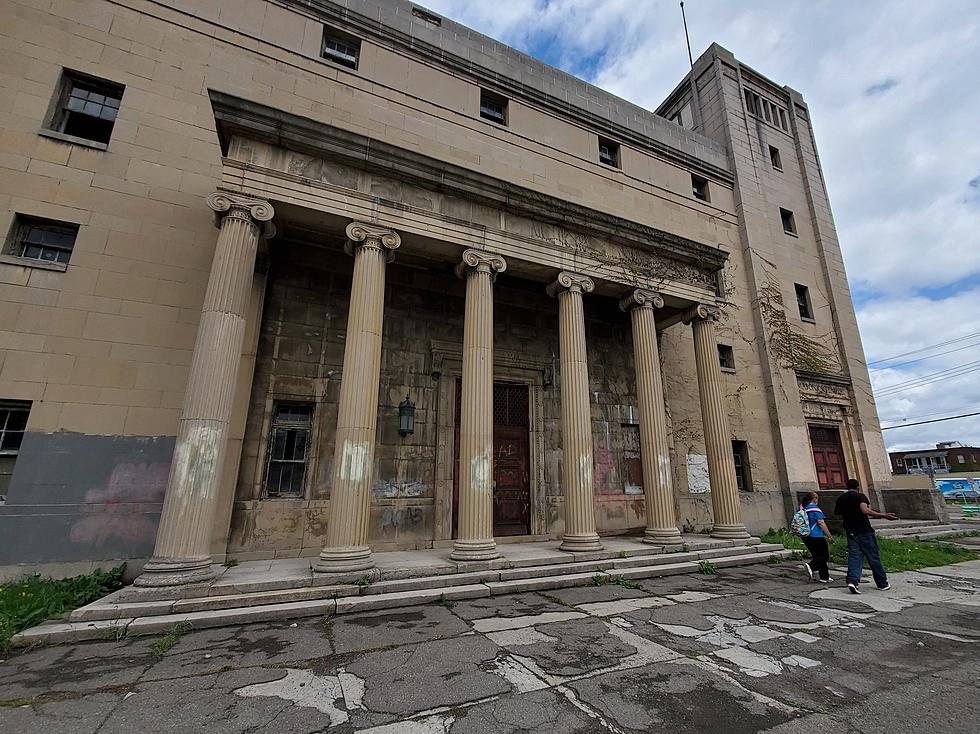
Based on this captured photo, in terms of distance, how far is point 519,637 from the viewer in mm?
4910

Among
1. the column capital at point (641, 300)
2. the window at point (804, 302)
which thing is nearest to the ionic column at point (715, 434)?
the column capital at point (641, 300)

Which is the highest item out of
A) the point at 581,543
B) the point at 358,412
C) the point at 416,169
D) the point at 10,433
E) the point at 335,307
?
the point at 416,169

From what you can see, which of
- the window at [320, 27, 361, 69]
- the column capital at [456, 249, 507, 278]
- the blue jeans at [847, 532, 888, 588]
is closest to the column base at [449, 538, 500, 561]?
the column capital at [456, 249, 507, 278]

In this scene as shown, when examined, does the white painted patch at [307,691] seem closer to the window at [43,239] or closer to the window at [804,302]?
the window at [43,239]

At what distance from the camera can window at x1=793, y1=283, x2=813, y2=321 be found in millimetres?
16031

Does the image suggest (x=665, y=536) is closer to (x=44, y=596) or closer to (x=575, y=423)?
(x=575, y=423)

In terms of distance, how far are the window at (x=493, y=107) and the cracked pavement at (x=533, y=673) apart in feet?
41.2

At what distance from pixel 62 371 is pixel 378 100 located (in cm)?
890

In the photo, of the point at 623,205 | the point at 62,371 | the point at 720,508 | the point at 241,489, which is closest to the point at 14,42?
the point at 62,371

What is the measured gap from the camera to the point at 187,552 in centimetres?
602

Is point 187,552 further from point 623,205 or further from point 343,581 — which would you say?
point 623,205

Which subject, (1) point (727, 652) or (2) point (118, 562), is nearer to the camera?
(1) point (727, 652)

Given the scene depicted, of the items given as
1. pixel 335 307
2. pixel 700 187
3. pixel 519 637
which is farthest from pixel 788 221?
pixel 519 637

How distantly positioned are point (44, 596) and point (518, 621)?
6295mm
